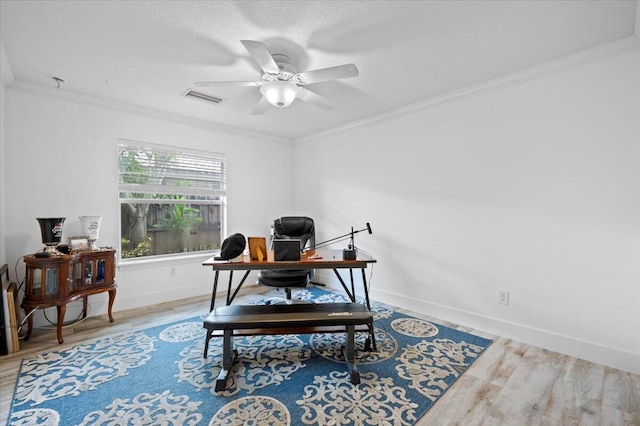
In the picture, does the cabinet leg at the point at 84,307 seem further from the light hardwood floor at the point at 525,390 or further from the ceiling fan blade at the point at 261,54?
the ceiling fan blade at the point at 261,54

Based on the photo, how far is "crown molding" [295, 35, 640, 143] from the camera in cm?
209

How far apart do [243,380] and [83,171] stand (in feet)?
9.17

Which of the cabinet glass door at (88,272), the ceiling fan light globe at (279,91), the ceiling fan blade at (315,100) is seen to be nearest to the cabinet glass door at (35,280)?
the cabinet glass door at (88,272)

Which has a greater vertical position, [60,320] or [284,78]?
[284,78]

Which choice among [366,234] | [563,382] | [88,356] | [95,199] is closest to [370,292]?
[366,234]

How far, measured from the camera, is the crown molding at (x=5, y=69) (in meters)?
2.20

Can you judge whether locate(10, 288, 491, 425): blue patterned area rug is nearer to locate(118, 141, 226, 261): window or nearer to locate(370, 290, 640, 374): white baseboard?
locate(370, 290, 640, 374): white baseboard

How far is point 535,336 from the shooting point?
2.48 meters

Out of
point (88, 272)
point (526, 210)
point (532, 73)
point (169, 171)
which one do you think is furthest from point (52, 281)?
point (532, 73)

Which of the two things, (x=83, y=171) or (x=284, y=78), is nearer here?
(x=284, y=78)

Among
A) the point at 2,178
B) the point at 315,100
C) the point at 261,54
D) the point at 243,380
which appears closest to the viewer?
the point at 261,54

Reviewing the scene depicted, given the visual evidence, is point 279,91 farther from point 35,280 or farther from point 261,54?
point 35,280

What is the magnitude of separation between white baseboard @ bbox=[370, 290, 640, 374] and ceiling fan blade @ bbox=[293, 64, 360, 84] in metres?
2.52

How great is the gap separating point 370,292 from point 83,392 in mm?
2931
